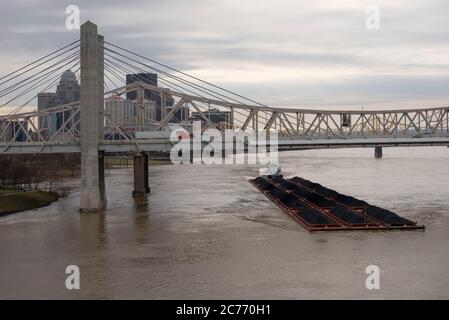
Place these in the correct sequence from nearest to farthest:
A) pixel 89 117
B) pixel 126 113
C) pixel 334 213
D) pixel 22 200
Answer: pixel 334 213
pixel 89 117
pixel 22 200
pixel 126 113

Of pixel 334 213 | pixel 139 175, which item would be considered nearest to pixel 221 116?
pixel 139 175

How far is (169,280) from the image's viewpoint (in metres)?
33.6

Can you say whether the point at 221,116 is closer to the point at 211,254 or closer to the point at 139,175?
the point at 139,175

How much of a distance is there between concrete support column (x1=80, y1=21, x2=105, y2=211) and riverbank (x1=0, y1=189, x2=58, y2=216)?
7.70 metres

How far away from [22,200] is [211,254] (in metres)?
35.7

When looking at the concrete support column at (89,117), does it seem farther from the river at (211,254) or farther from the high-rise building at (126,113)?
the high-rise building at (126,113)

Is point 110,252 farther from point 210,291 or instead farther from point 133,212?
point 133,212

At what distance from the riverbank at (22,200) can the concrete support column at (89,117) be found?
770cm

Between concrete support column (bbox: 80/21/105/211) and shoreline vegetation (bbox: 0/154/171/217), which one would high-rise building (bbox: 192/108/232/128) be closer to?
concrete support column (bbox: 80/21/105/211)

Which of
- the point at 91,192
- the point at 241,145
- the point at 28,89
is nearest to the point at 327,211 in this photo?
the point at 241,145

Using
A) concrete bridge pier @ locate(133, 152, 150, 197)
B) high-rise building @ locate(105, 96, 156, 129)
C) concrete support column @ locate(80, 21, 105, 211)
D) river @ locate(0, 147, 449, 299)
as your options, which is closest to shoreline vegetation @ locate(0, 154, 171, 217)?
river @ locate(0, 147, 449, 299)

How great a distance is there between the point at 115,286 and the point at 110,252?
9538 mm

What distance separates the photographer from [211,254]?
133 feet

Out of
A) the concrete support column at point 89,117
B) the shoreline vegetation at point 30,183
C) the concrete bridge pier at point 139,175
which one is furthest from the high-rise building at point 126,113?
the shoreline vegetation at point 30,183
